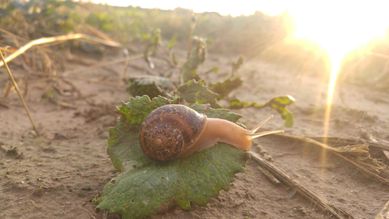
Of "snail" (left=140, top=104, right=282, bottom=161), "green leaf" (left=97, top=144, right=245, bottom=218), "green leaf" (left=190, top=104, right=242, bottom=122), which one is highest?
"green leaf" (left=190, top=104, right=242, bottom=122)

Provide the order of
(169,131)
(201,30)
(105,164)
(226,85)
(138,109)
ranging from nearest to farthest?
(169,131), (138,109), (105,164), (226,85), (201,30)

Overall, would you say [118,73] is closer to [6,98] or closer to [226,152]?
[6,98]

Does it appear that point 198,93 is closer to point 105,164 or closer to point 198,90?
point 198,90

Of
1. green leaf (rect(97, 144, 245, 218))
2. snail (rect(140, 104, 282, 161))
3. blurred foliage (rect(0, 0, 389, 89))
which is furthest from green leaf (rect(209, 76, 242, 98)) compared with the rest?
blurred foliage (rect(0, 0, 389, 89))

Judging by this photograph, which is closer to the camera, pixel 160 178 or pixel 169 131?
pixel 160 178

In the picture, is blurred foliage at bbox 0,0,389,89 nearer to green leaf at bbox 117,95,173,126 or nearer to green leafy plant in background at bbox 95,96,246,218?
green leaf at bbox 117,95,173,126

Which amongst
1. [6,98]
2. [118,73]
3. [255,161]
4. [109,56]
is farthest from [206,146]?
[109,56]

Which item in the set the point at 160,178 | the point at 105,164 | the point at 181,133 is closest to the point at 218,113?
the point at 181,133
